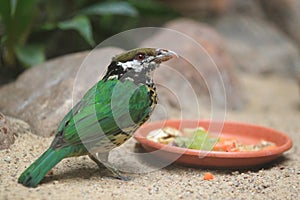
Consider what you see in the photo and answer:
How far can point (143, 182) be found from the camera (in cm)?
324

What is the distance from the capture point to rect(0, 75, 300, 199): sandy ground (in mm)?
2877

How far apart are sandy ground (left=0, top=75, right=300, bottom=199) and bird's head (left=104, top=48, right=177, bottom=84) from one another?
0.69 meters

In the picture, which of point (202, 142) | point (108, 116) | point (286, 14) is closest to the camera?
point (108, 116)

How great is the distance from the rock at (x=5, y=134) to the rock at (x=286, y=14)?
606 cm

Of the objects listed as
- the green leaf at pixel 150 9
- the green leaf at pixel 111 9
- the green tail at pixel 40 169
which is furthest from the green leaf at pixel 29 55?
the green tail at pixel 40 169

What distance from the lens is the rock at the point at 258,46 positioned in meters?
7.88

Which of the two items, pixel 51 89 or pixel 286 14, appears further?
pixel 286 14

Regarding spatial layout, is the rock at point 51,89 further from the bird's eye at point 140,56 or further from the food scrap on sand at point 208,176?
the food scrap on sand at point 208,176

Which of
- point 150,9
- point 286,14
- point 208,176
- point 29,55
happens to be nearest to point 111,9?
point 150,9

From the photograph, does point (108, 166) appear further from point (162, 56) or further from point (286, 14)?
point (286, 14)

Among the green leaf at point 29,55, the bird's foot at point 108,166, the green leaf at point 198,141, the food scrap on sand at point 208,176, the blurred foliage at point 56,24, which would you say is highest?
the blurred foliage at point 56,24

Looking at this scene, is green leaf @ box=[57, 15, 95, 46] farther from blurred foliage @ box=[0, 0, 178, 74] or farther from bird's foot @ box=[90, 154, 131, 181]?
bird's foot @ box=[90, 154, 131, 181]

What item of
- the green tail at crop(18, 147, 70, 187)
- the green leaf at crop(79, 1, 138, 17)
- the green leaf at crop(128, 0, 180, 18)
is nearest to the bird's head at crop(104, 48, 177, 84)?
the green tail at crop(18, 147, 70, 187)

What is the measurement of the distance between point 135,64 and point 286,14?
5794 millimetres
